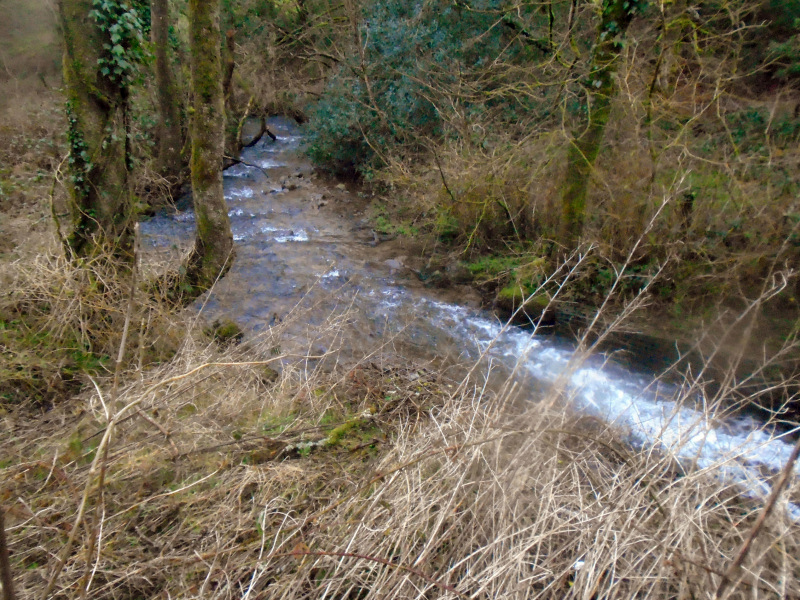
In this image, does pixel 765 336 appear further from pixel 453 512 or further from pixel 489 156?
pixel 453 512

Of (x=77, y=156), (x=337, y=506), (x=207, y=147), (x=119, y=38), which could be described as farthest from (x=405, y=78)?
(x=337, y=506)

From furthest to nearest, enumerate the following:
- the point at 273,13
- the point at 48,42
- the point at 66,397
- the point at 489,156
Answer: the point at 273,13 < the point at 48,42 < the point at 489,156 < the point at 66,397

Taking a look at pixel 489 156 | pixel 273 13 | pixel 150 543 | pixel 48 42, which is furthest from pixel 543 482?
pixel 273 13

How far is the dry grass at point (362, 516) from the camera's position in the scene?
2.15 m

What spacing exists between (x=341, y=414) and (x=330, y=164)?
10280mm

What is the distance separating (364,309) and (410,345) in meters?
1.22

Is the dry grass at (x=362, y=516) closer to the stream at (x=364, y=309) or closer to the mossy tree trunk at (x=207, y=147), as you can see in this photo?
the stream at (x=364, y=309)

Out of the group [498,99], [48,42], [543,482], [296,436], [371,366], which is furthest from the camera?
[48,42]

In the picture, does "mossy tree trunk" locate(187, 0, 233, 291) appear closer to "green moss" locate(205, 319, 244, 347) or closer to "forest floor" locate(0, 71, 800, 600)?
"green moss" locate(205, 319, 244, 347)

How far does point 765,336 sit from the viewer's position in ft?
19.2

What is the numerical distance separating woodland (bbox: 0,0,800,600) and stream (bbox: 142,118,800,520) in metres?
0.17

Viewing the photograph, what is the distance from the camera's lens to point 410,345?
6.93 m

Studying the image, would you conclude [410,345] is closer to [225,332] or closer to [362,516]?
[225,332]

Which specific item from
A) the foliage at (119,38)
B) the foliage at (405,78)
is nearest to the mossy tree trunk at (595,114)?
the foliage at (405,78)
